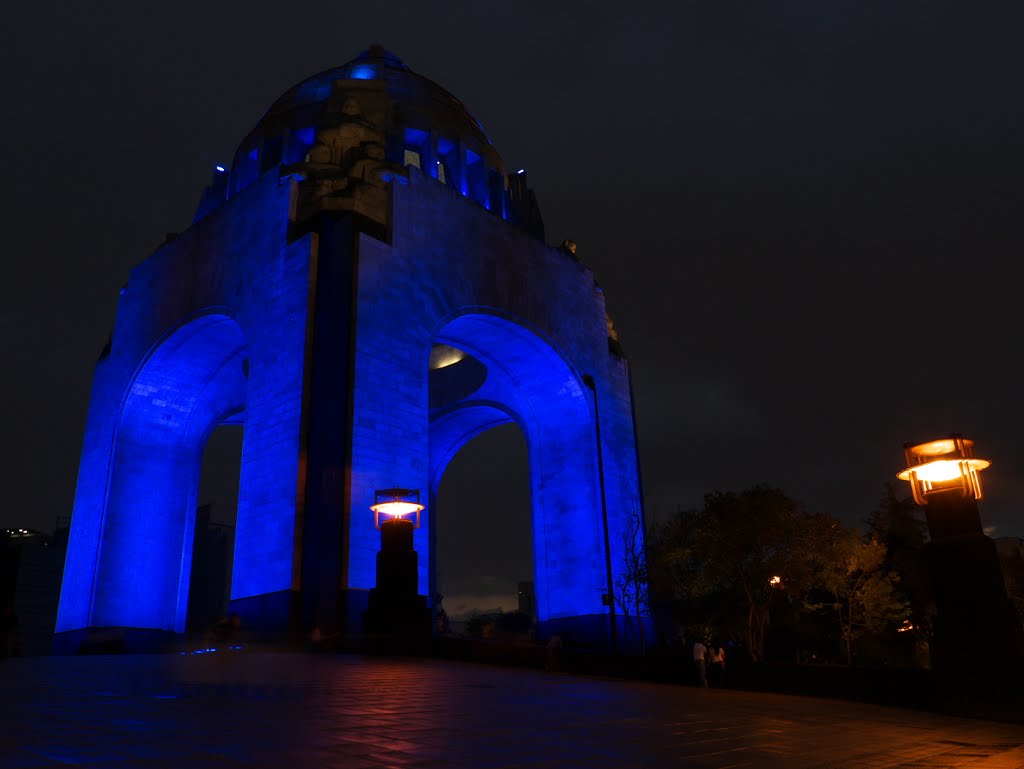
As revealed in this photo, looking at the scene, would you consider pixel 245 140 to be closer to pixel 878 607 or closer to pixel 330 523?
pixel 330 523

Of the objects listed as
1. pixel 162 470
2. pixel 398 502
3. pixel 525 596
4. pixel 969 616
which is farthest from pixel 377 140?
pixel 525 596

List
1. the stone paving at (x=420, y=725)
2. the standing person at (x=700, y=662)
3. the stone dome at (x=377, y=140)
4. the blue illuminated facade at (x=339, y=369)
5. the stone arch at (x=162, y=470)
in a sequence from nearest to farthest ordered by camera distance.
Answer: the stone paving at (x=420, y=725), the standing person at (x=700, y=662), the blue illuminated facade at (x=339, y=369), the stone dome at (x=377, y=140), the stone arch at (x=162, y=470)

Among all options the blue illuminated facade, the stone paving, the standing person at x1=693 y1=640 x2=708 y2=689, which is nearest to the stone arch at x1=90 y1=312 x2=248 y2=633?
the blue illuminated facade

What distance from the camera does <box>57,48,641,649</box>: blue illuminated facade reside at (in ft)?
63.2

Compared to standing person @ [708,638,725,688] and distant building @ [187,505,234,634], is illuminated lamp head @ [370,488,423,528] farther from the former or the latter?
distant building @ [187,505,234,634]

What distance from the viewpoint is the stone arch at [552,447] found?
25.9 meters

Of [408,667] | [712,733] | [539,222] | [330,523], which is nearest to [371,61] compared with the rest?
[539,222]

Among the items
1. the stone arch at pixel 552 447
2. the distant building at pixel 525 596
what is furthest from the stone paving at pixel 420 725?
the distant building at pixel 525 596

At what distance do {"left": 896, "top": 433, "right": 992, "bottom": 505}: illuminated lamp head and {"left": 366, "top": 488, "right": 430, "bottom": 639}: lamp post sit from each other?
9.14 metres

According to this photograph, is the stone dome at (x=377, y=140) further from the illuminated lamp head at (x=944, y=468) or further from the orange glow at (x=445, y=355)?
the illuminated lamp head at (x=944, y=468)

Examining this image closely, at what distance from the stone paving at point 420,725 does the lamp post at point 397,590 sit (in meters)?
4.64

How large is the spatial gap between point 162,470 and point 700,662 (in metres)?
20.4

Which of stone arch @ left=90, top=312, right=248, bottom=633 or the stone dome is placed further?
stone arch @ left=90, top=312, right=248, bottom=633

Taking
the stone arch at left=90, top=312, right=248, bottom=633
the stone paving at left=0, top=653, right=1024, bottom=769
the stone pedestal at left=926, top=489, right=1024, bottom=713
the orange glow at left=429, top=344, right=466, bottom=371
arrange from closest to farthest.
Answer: the stone paving at left=0, top=653, right=1024, bottom=769
the stone pedestal at left=926, top=489, right=1024, bottom=713
the stone arch at left=90, top=312, right=248, bottom=633
the orange glow at left=429, top=344, right=466, bottom=371
